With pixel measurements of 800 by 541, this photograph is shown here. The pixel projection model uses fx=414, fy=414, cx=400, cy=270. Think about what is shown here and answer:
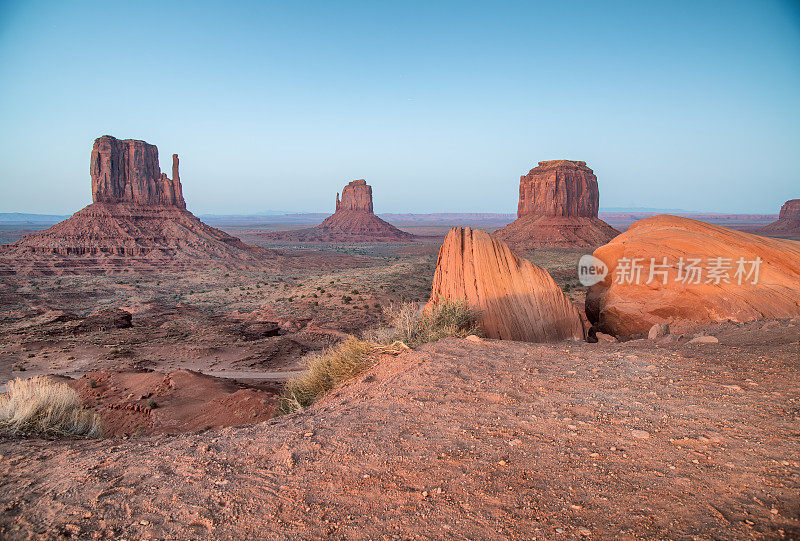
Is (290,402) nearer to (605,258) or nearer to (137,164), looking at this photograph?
(605,258)

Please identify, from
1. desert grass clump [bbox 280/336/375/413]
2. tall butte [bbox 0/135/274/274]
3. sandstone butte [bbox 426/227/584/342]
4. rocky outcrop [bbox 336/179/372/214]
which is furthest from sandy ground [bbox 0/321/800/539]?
rocky outcrop [bbox 336/179/372/214]

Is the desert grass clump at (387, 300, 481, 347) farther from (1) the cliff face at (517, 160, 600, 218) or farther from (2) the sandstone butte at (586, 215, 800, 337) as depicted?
(1) the cliff face at (517, 160, 600, 218)

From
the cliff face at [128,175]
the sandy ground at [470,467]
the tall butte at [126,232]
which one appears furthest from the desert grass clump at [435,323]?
the cliff face at [128,175]

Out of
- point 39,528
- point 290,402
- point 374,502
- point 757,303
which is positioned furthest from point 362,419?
point 757,303

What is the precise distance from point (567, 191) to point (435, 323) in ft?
239

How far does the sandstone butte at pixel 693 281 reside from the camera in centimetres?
1041

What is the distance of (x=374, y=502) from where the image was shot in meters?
3.25

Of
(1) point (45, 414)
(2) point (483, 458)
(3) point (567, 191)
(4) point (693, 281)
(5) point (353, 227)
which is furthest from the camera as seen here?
(5) point (353, 227)

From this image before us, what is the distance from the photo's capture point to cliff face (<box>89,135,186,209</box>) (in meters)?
59.5

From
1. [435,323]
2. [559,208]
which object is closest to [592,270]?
[435,323]

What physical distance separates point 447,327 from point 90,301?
3479 centimetres

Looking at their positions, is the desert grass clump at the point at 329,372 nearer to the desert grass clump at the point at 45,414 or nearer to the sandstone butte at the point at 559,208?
the desert grass clump at the point at 45,414

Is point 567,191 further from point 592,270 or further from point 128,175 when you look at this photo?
point 128,175

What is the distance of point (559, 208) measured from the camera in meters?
73.9
